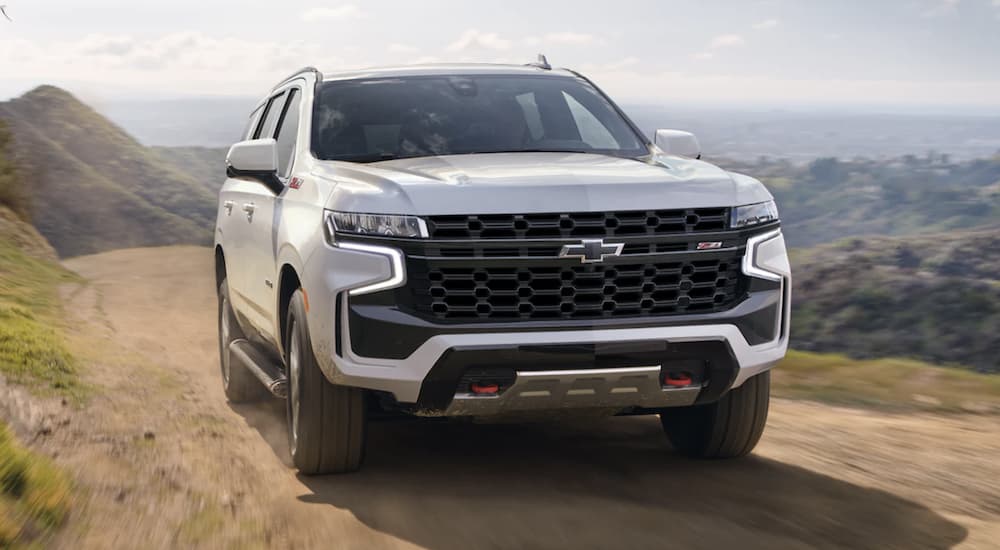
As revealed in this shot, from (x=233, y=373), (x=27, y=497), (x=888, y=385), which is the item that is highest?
(x=27, y=497)

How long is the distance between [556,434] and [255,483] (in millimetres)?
1882

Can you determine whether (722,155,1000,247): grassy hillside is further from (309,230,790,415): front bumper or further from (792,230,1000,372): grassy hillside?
(309,230,790,415): front bumper

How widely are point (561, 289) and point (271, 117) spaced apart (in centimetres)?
329

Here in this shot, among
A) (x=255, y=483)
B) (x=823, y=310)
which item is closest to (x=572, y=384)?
(x=255, y=483)

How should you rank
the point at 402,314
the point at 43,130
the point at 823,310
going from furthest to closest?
the point at 43,130, the point at 823,310, the point at 402,314

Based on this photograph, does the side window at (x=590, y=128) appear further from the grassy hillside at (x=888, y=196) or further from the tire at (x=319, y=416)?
the grassy hillside at (x=888, y=196)

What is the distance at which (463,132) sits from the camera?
6.54 m

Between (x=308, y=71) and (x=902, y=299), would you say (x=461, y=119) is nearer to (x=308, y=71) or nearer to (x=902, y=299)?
(x=308, y=71)

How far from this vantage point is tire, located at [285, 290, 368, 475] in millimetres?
5574

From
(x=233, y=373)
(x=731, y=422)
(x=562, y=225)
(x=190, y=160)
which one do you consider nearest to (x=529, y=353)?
(x=562, y=225)

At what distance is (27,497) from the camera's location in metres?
5.07

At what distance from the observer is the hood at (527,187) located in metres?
5.17

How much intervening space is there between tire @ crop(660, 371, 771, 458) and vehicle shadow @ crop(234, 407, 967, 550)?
83mm

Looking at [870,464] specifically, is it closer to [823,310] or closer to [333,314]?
[333,314]
